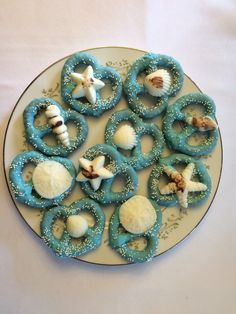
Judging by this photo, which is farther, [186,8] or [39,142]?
[186,8]

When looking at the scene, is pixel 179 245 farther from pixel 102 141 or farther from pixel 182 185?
pixel 102 141

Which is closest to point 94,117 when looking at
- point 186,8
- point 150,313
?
point 186,8

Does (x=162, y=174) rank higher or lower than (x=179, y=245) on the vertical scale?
higher

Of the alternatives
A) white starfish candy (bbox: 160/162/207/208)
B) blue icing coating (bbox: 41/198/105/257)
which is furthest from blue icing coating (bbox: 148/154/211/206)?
blue icing coating (bbox: 41/198/105/257)

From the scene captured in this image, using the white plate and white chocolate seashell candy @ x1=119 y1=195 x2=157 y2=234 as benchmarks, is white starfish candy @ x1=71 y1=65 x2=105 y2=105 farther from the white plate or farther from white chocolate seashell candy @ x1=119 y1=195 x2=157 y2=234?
white chocolate seashell candy @ x1=119 y1=195 x2=157 y2=234

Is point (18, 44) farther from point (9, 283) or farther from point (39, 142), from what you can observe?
point (9, 283)

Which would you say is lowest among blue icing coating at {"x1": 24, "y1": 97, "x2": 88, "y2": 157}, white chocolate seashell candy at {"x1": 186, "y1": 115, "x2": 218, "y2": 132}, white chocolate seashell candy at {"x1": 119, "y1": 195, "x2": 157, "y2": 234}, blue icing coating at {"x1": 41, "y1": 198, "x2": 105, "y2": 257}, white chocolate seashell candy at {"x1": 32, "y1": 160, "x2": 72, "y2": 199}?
blue icing coating at {"x1": 41, "y1": 198, "x2": 105, "y2": 257}

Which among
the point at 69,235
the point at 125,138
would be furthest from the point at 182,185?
the point at 69,235
